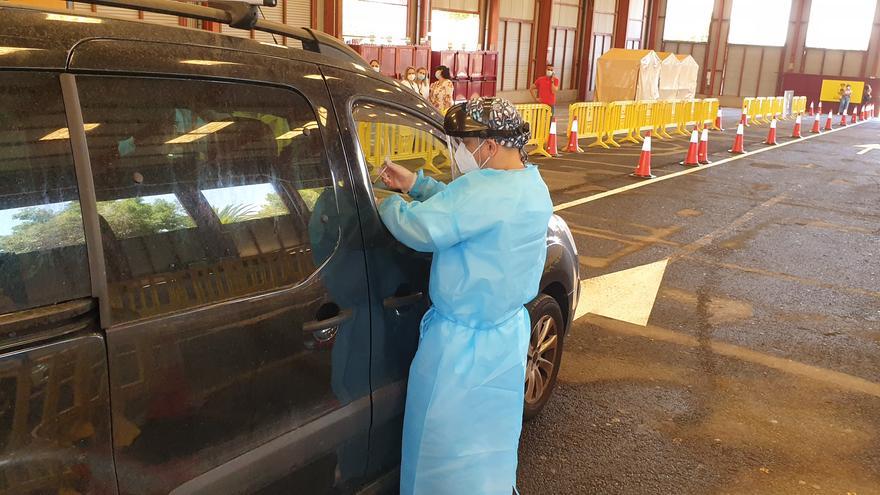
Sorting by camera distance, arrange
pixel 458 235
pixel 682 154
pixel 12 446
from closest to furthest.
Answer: pixel 12 446
pixel 458 235
pixel 682 154

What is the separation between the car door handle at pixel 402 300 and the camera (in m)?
2.58

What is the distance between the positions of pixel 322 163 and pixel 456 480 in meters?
1.21

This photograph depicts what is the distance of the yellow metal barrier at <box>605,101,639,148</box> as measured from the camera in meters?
17.6

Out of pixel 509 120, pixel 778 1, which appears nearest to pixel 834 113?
pixel 778 1

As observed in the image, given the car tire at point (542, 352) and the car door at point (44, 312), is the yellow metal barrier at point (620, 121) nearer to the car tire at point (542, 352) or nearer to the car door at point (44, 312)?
the car tire at point (542, 352)

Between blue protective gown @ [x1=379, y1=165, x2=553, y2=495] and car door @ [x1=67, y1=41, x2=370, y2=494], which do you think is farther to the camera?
blue protective gown @ [x1=379, y1=165, x2=553, y2=495]

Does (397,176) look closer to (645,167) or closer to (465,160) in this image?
(465,160)

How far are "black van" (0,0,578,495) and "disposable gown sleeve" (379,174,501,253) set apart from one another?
0.12 meters

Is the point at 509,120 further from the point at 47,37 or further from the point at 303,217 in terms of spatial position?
the point at 47,37

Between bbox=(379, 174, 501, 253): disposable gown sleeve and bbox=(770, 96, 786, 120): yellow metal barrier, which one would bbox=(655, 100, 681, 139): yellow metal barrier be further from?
bbox=(379, 174, 501, 253): disposable gown sleeve

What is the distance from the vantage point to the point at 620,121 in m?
18.1

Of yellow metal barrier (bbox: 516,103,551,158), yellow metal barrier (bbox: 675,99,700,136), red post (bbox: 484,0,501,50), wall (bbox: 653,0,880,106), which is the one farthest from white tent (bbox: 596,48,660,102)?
wall (bbox: 653,0,880,106)

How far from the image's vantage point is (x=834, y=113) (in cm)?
3472

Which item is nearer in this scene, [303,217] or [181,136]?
[181,136]
